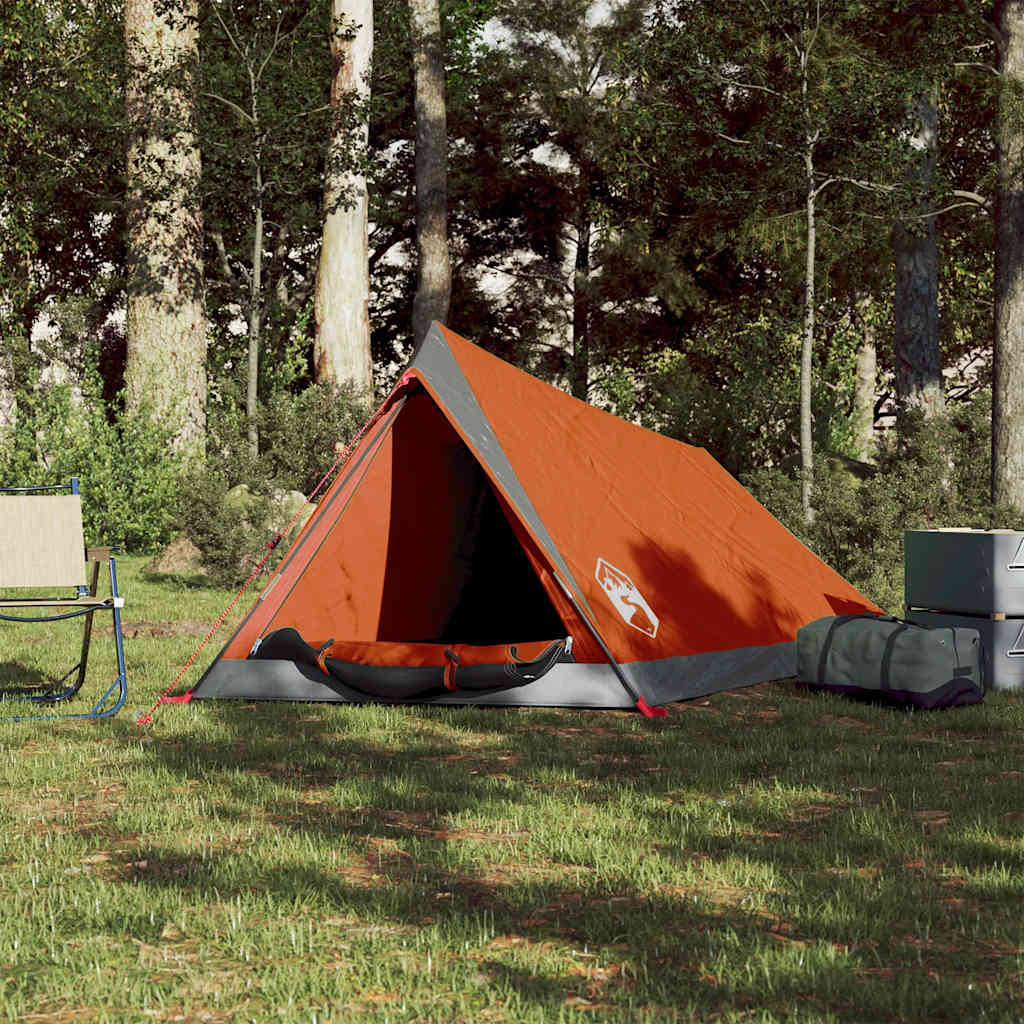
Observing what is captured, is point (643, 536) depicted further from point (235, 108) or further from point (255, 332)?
point (235, 108)

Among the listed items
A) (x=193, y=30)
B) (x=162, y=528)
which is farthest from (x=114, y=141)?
(x=162, y=528)

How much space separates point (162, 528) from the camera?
17.1 meters

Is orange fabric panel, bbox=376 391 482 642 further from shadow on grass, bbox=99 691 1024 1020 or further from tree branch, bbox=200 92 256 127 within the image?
tree branch, bbox=200 92 256 127

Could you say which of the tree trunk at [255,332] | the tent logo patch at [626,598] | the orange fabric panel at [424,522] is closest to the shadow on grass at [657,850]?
the tent logo patch at [626,598]

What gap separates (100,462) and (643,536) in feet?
35.0

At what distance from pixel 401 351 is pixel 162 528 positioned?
13.4 m

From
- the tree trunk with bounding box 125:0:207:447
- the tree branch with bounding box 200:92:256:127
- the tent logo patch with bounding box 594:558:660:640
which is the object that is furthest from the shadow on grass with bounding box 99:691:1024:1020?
the tree branch with bounding box 200:92:256:127

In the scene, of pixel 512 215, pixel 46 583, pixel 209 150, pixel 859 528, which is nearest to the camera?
pixel 46 583

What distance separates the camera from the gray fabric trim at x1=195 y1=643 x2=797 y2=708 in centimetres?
696

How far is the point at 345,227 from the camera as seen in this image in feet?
58.4

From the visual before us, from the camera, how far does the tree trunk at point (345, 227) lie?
691 inches

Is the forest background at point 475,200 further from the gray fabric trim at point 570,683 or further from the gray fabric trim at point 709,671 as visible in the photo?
the gray fabric trim at point 570,683

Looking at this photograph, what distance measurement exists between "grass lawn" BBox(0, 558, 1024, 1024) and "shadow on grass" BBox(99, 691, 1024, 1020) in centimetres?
1

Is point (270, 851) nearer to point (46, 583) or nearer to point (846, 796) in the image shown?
point (846, 796)
